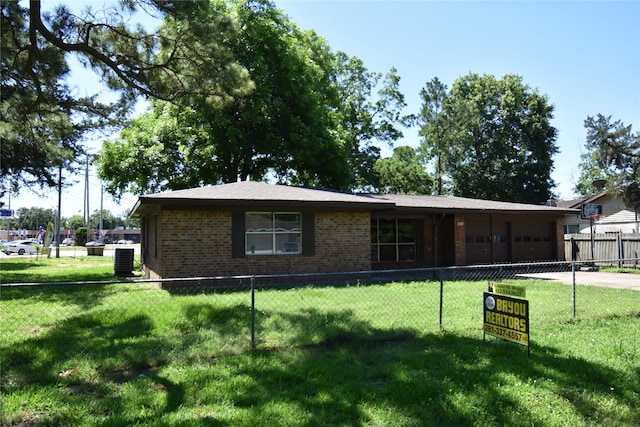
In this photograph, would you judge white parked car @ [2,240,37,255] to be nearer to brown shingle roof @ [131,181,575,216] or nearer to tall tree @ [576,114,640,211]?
brown shingle roof @ [131,181,575,216]

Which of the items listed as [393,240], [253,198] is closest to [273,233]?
[253,198]

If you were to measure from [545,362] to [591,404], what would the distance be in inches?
44.2

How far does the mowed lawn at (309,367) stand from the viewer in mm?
4180

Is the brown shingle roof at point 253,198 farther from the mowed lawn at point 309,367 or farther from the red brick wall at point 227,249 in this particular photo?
the mowed lawn at point 309,367

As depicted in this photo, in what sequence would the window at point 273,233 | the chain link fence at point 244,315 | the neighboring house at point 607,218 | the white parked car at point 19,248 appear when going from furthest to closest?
the white parked car at point 19,248 < the neighboring house at point 607,218 < the window at point 273,233 < the chain link fence at point 244,315

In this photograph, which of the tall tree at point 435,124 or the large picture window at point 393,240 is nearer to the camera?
the large picture window at point 393,240

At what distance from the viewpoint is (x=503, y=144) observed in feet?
125

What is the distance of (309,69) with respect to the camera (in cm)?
2520

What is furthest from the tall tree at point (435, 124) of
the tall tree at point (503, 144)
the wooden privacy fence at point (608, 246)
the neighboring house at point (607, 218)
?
the wooden privacy fence at point (608, 246)

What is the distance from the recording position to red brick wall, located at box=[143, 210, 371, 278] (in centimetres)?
1253

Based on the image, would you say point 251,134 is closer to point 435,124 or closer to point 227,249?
point 227,249

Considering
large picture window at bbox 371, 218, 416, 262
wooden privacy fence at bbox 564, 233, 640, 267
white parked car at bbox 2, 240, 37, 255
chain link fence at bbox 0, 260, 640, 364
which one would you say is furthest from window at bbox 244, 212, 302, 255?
white parked car at bbox 2, 240, 37, 255

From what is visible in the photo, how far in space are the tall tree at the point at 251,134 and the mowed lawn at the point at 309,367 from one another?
1574 cm

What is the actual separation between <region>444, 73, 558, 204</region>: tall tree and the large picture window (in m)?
22.3
